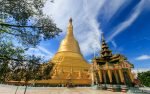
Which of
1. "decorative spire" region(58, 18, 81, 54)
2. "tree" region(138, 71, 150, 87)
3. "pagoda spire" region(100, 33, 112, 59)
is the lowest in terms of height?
"tree" region(138, 71, 150, 87)

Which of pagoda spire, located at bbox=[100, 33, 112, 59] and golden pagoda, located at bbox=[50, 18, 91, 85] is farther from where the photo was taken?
golden pagoda, located at bbox=[50, 18, 91, 85]

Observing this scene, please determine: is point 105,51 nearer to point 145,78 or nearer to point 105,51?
point 105,51

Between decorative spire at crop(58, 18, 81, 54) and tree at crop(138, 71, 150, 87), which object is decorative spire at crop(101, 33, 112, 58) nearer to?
decorative spire at crop(58, 18, 81, 54)

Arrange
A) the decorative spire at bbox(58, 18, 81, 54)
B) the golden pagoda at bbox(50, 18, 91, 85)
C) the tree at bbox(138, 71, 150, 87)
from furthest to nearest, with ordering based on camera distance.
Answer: the decorative spire at bbox(58, 18, 81, 54), the tree at bbox(138, 71, 150, 87), the golden pagoda at bbox(50, 18, 91, 85)

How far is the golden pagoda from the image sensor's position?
41625 millimetres

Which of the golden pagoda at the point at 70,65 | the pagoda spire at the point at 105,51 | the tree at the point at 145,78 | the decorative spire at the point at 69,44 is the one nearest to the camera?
the pagoda spire at the point at 105,51

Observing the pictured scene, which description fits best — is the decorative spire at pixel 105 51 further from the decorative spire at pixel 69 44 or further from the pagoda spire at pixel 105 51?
the decorative spire at pixel 69 44

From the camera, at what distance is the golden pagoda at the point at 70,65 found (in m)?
41.6

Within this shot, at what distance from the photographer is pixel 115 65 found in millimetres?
35031

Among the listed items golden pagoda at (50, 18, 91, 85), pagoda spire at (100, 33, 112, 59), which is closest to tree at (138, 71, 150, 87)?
pagoda spire at (100, 33, 112, 59)

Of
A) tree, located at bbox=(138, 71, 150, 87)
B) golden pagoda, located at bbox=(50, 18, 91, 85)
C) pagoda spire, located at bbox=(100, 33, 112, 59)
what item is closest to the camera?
pagoda spire, located at bbox=(100, 33, 112, 59)

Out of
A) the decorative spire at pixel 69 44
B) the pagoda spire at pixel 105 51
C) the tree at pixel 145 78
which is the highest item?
the decorative spire at pixel 69 44

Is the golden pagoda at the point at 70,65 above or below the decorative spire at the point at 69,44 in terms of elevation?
below

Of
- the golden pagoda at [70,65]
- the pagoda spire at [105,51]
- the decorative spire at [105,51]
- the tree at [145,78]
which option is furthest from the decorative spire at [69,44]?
the tree at [145,78]
